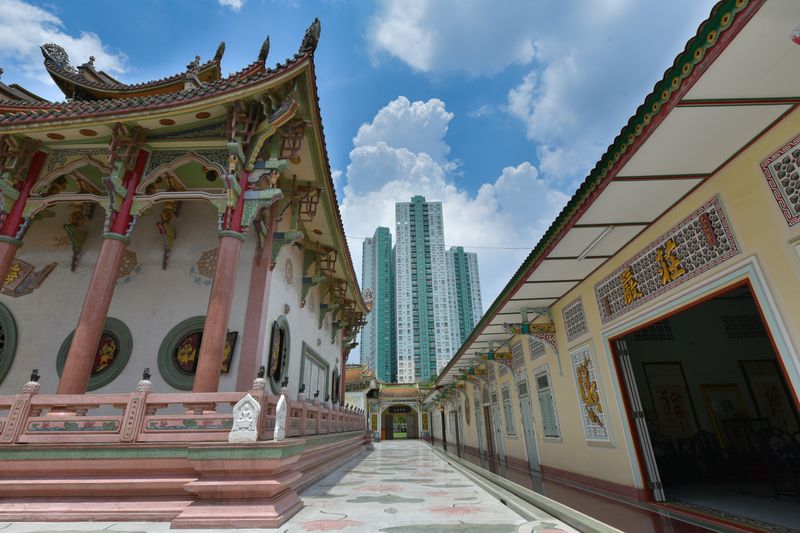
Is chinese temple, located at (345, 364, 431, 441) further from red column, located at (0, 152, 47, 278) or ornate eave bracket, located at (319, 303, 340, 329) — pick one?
red column, located at (0, 152, 47, 278)

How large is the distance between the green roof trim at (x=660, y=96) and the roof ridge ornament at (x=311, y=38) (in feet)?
17.1

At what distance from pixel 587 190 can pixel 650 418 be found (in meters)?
7.63

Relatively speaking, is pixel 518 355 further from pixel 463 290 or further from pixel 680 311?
pixel 463 290

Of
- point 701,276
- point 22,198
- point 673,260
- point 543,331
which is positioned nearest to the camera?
point 701,276

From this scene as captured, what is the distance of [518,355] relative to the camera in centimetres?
1232

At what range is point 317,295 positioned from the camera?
13.0 m

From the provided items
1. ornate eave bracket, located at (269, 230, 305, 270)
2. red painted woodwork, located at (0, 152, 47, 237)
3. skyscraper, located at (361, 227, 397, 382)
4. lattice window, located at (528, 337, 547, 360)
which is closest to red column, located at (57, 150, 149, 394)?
red painted woodwork, located at (0, 152, 47, 237)

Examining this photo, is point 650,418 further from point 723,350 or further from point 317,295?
point 317,295

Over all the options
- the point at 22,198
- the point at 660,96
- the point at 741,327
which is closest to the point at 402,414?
the point at 741,327

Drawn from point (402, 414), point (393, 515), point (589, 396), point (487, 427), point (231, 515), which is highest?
point (402, 414)

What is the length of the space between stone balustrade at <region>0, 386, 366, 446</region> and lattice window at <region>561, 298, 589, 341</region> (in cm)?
638

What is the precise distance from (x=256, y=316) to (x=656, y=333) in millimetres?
9870

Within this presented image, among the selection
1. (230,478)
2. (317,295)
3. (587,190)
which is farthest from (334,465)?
(587,190)

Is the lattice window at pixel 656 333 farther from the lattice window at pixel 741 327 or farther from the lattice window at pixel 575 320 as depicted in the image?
the lattice window at pixel 575 320
